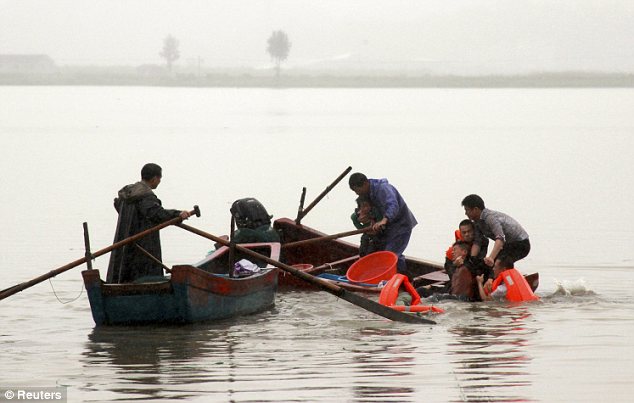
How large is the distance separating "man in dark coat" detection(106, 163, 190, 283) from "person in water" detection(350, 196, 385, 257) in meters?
3.31

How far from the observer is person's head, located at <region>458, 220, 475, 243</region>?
14516mm

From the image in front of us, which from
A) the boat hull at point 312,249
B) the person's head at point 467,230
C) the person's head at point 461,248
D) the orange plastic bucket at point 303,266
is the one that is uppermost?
the person's head at point 467,230

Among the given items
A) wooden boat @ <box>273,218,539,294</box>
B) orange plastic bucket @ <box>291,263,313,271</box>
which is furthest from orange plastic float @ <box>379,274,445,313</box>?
orange plastic bucket @ <box>291,263,313,271</box>

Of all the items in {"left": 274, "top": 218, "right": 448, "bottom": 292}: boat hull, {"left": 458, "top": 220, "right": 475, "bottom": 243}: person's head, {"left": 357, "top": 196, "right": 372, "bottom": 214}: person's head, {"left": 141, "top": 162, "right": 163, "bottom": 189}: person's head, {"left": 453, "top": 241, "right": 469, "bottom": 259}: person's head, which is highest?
{"left": 141, "top": 162, "right": 163, "bottom": 189}: person's head

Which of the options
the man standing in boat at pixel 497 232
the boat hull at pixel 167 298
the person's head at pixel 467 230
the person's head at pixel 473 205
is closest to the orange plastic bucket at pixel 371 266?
the man standing in boat at pixel 497 232

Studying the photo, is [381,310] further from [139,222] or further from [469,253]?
[139,222]

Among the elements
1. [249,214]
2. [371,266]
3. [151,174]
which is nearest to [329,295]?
[371,266]

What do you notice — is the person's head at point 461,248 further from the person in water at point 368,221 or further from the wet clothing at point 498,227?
the person in water at point 368,221

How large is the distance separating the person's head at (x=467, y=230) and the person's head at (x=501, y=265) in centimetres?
67

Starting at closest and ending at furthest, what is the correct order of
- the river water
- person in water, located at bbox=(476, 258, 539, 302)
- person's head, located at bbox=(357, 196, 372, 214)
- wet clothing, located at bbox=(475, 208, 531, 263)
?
the river water < wet clothing, located at bbox=(475, 208, 531, 263) < person in water, located at bbox=(476, 258, 539, 302) < person's head, located at bbox=(357, 196, 372, 214)

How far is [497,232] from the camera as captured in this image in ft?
47.3

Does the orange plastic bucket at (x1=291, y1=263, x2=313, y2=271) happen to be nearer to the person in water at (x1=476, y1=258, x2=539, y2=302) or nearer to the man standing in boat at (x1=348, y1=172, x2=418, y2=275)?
the man standing in boat at (x1=348, y1=172, x2=418, y2=275)

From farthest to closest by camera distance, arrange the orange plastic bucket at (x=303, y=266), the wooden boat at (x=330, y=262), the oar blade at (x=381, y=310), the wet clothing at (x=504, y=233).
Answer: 1. the orange plastic bucket at (x=303, y=266)
2. the wooden boat at (x=330, y=262)
3. the wet clothing at (x=504, y=233)
4. the oar blade at (x=381, y=310)

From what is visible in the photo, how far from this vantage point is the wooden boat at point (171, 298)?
12914 millimetres
